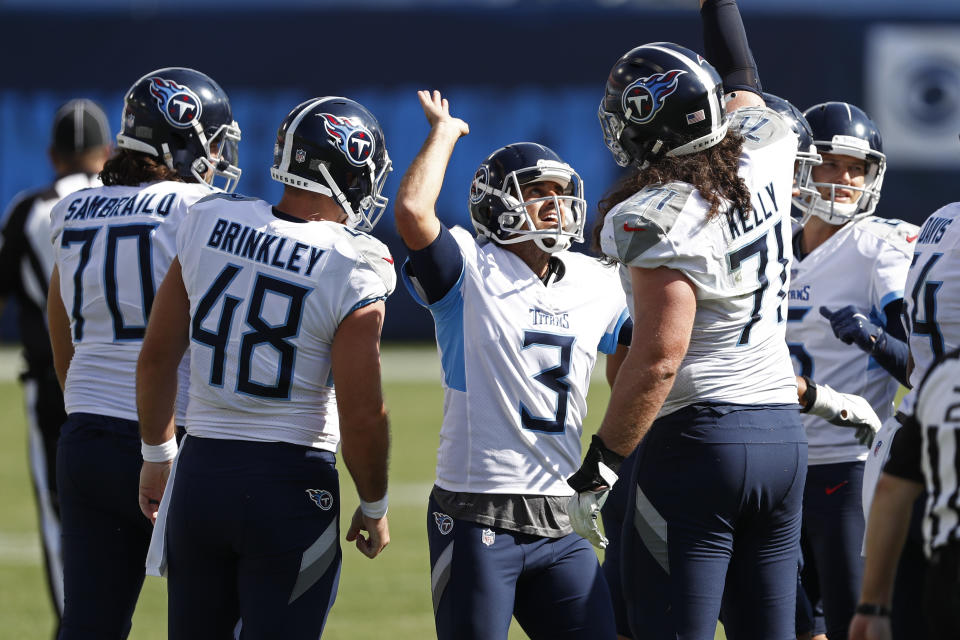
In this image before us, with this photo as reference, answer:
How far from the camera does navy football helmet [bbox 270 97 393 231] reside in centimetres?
370

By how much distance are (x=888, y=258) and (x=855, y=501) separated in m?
0.91

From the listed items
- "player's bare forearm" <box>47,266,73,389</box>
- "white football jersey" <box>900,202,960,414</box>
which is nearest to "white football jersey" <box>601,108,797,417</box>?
"white football jersey" <box>900,202,960,414</box>

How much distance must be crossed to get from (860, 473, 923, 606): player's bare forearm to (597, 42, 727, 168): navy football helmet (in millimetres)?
1158

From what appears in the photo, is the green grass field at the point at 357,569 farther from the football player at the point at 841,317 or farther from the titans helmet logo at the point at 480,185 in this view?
the titans helmet logo at the point at 480,185

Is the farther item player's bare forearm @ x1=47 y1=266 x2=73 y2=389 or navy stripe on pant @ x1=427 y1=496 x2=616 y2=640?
player's bare forearm @ x1=47 y1=266 x2=73 y2=389

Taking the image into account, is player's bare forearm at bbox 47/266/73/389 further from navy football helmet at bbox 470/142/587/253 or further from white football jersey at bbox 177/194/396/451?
navy football helmet at bbox 470/142/587/253

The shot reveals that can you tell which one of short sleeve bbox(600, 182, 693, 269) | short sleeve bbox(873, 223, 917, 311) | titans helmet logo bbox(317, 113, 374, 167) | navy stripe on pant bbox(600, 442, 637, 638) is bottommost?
navy stripe on pant bbox(600, 442, 637, 638)

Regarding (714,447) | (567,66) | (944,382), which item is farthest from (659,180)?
(567,66)

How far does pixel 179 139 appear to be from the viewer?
4418mm

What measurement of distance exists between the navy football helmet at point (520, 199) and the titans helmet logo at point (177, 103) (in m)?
1.09

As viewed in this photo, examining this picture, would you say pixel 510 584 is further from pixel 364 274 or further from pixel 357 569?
pixel 357 569

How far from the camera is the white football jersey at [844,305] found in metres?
4.65

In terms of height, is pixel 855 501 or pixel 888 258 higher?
pixel 888 258

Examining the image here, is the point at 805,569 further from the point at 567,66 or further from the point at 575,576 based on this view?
the point at 567,66
